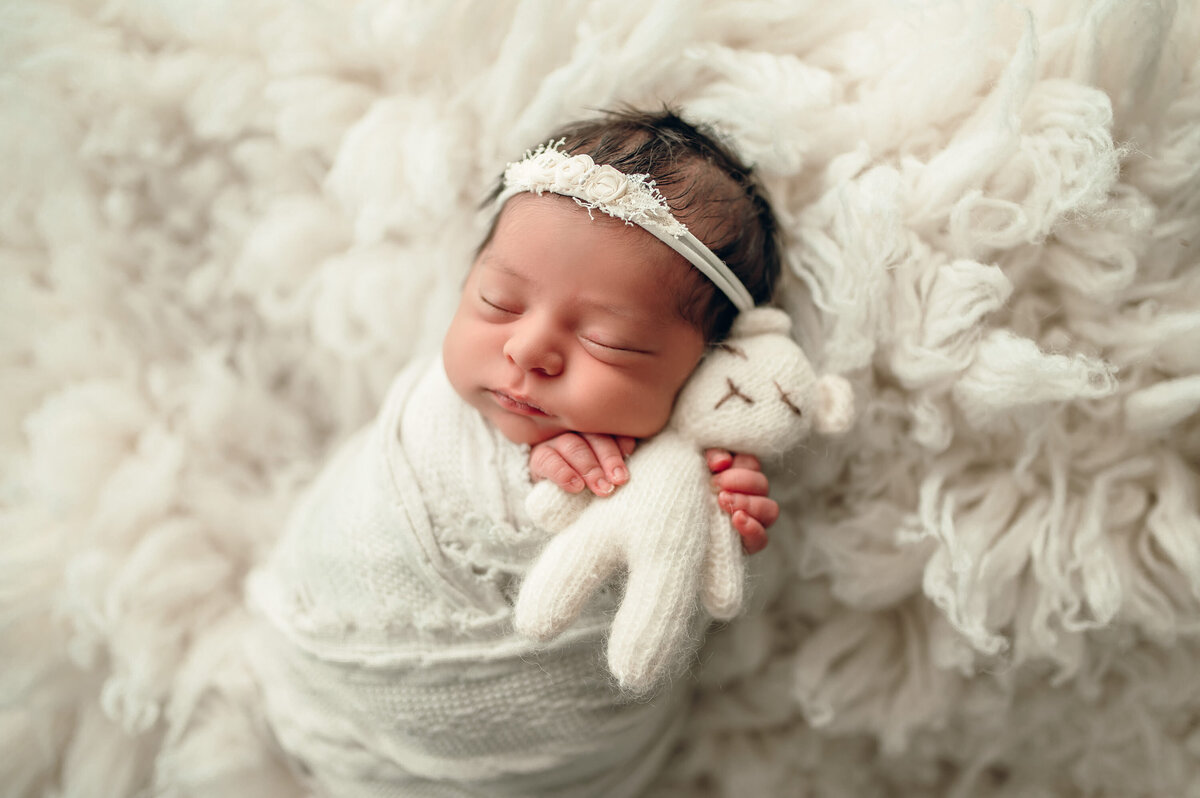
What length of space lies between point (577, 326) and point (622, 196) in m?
0.12

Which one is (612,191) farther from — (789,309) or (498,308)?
(789,309)

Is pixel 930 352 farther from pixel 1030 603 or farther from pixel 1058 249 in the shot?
pixel 1030 603

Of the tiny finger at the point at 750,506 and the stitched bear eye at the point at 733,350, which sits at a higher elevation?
the stitched bear eye at the point at 733,350

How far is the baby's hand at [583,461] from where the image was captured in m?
0.68

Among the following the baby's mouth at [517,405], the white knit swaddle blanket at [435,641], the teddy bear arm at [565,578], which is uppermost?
the baby's mouth at [517,405]

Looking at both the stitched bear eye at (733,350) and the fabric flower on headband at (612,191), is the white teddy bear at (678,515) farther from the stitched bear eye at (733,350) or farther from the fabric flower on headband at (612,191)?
the fabric flower on headband at (612,191)

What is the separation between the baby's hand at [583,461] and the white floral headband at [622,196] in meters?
0.18

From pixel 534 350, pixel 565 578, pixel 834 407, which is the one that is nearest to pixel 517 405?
pixel 534 350

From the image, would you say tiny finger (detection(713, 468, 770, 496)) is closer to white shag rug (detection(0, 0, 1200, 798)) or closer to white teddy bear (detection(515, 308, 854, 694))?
white teddy bear (detection(515, 308, 854, 694))

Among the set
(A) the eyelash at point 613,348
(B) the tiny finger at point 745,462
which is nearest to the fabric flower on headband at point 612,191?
(A) the eyelash at point 613,348

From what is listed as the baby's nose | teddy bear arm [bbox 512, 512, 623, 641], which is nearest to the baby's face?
the baby's nose

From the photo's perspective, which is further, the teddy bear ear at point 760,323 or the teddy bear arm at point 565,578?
the teddy bear ear at point 760,323

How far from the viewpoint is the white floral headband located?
676 mm

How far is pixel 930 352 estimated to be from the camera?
732 mm
